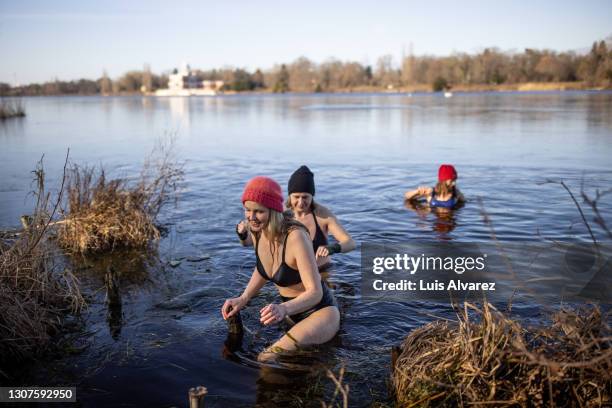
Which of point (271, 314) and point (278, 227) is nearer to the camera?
point (271, 314)

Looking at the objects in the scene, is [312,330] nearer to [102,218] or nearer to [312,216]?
[312,216]

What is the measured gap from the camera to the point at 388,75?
15750 cm

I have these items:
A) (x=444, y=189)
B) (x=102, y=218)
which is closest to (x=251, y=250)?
(x=102, y=218)

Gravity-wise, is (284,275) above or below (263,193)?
below

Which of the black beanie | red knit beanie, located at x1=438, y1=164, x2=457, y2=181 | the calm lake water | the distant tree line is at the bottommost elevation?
the calm lake water

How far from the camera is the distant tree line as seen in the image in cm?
10956

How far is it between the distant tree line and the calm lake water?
257ft

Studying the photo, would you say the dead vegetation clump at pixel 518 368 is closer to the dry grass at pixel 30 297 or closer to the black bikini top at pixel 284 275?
the black bikini top at pixel 284 275

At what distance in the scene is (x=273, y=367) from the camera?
5.00m

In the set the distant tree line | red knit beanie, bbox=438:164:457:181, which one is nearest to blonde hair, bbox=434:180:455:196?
red knit beanie, bbox=438:164:457:181

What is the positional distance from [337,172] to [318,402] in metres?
13.9

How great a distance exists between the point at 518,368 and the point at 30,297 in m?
5.14

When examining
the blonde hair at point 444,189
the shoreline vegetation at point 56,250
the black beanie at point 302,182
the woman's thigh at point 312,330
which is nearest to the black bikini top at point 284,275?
the woman's thigh at point 312,330

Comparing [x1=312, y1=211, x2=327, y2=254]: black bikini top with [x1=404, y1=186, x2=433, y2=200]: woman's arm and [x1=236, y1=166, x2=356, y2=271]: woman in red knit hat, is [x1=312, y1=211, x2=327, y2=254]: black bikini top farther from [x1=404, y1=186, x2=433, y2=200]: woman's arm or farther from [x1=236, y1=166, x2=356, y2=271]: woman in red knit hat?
[x1=404, y1=186, x2=433, y2=200]: woman's arm
